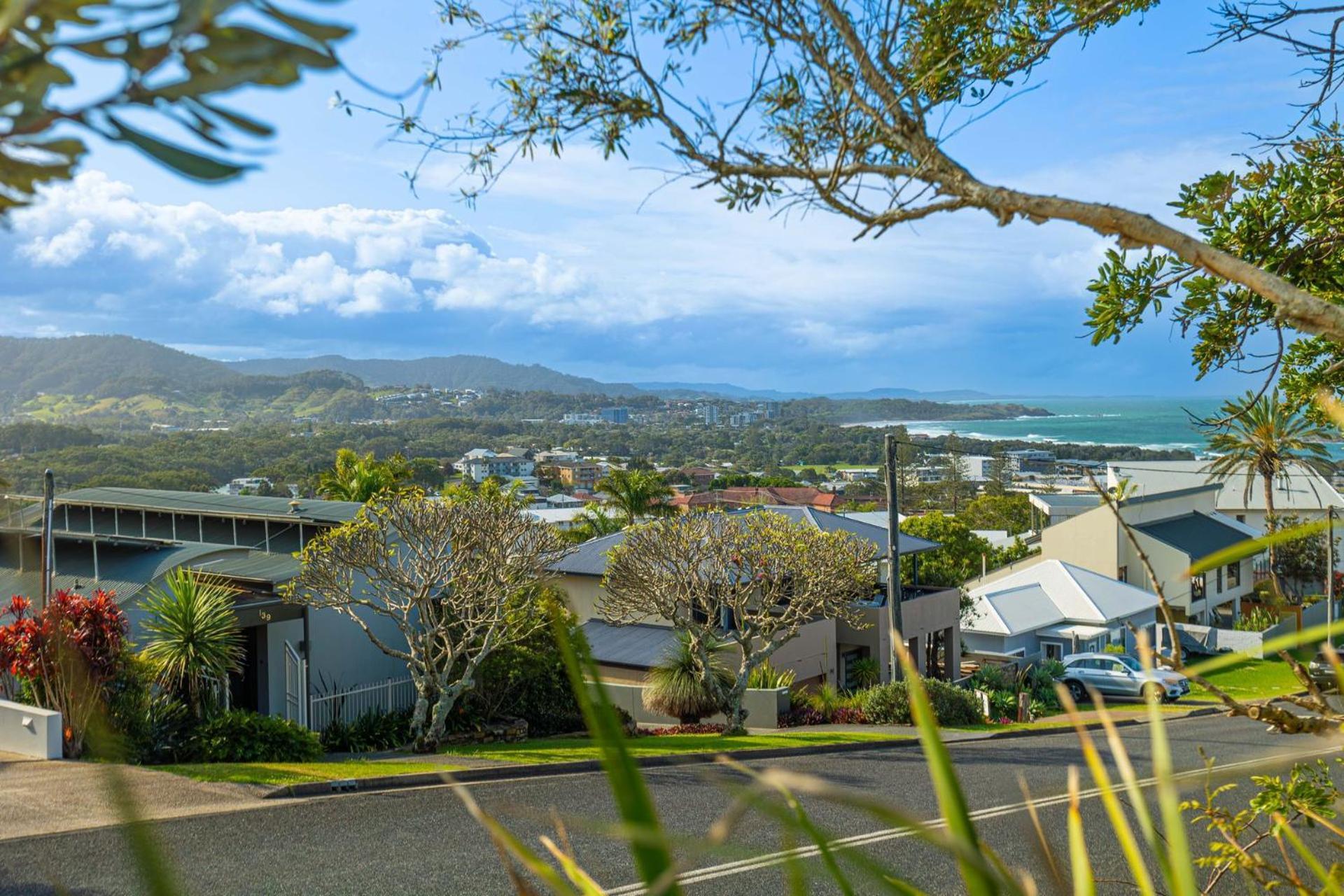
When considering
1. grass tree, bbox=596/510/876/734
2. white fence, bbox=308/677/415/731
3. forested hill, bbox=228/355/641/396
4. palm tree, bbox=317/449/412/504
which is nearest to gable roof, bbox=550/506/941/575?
grass tree, bbox=596/510/876/734

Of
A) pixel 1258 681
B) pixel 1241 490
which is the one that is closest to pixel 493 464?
pixel 1241 490

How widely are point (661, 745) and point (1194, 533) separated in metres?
36.0

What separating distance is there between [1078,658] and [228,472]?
28.4m

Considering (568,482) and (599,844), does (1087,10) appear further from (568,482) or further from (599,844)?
(568,482)

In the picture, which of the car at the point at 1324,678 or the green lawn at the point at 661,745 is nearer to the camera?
the car at the point at 1324,678

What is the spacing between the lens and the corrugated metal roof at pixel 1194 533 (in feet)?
135

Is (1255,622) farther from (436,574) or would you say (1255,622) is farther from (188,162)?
(188,162)

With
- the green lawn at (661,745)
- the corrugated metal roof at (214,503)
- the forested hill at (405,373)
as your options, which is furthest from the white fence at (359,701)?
the forested hill at (405,373)

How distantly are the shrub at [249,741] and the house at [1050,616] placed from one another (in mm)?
21432

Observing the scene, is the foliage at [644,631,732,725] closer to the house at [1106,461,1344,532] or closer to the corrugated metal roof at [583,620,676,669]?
the corrugated metal roof at [583,620,676,669]

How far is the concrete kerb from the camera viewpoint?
431 inches

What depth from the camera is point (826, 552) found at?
1802 cm

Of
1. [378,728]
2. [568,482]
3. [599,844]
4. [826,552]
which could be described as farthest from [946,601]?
[568,482]

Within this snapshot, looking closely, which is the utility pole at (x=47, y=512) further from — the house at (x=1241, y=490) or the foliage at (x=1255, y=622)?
the house at (x=1241, y=490)
